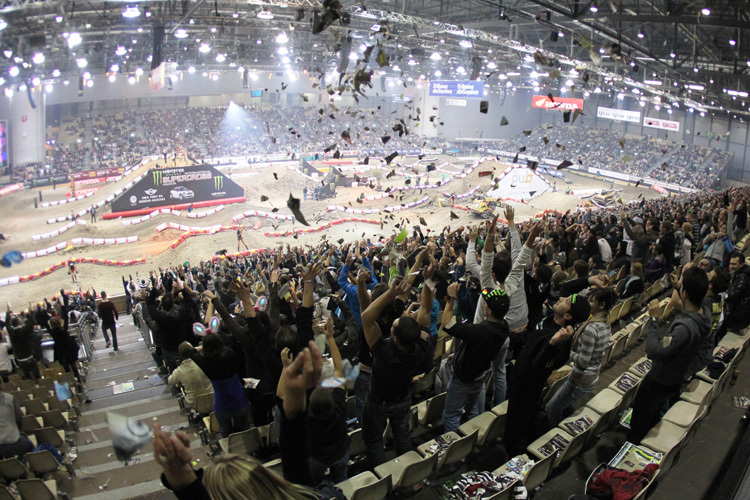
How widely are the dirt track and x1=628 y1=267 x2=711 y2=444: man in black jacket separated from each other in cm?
2069

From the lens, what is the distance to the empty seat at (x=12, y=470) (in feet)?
15.3

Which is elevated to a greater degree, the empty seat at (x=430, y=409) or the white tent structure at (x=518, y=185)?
the white tent structure at (x=518, y=185)

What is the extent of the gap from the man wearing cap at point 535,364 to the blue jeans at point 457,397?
0.35m

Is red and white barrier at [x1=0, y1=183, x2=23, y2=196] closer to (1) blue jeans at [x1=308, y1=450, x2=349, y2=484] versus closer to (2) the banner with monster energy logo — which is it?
(2) the banner with monster energy logo

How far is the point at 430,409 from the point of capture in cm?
522

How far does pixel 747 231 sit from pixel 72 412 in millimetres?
17068

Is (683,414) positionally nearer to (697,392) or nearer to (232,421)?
(697,392)

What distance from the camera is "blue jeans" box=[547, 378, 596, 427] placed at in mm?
4645

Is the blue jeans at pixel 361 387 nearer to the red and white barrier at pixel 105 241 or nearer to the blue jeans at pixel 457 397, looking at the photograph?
the blue jeans at pixel 457 397

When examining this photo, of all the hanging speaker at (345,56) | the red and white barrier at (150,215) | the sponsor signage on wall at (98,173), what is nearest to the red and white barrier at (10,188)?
the sponsor signage on wall at (98,173)

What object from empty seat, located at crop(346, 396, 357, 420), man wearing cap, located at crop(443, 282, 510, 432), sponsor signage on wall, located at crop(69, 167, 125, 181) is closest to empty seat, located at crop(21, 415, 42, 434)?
empty seat, located at crop(346, 396, 357, 420)

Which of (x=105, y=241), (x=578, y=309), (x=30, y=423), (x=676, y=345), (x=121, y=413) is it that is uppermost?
(x=578, y=309)

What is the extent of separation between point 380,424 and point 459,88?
39574mm

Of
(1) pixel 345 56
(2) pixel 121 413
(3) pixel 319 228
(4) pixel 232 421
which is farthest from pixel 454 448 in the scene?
(3) pixel 319 228
